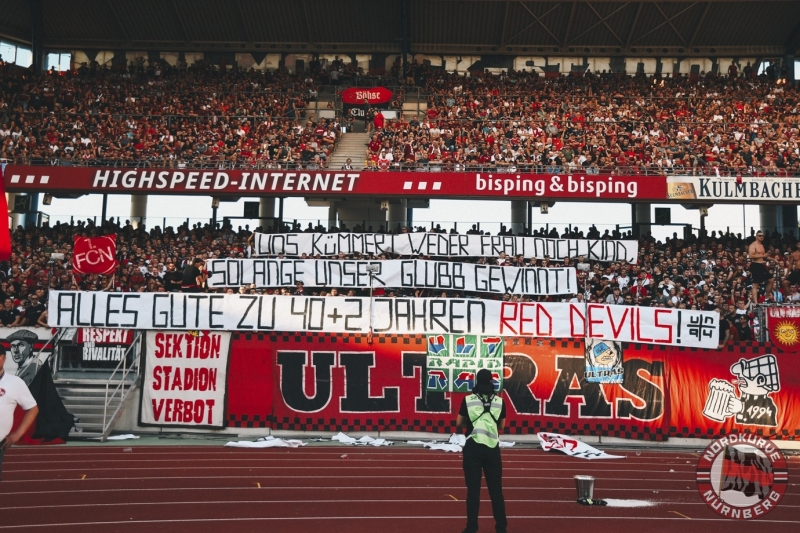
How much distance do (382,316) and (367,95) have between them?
1757 centimetres

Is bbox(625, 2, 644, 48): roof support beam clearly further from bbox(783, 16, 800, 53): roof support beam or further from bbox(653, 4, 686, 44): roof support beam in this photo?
bbox(783, 16, 800, 53): roof support beam

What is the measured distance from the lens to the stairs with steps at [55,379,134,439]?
16.2 m

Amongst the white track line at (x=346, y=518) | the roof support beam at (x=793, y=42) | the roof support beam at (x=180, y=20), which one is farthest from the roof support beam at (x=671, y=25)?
the white track line at (x=346, y=518)

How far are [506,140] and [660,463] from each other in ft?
58.3

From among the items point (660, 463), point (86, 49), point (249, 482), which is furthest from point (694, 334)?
point (86, 49)

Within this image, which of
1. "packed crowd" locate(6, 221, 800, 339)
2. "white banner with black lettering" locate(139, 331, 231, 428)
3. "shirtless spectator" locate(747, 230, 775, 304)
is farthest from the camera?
"shirtless spectator" locate(747, 230, 775, 304)

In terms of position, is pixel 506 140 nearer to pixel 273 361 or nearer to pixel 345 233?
pixel 345 233

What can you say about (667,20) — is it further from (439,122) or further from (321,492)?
(321,492)

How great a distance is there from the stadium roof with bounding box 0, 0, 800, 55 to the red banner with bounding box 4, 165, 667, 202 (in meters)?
12.4

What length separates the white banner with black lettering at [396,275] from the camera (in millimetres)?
20578

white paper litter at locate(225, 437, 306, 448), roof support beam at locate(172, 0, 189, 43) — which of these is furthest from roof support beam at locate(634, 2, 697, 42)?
white paper litter at locate(225, 437, 306, 448)

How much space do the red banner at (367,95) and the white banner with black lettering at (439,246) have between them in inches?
422

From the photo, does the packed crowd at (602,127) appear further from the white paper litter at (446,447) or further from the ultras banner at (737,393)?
the white paper litter at (446,447)

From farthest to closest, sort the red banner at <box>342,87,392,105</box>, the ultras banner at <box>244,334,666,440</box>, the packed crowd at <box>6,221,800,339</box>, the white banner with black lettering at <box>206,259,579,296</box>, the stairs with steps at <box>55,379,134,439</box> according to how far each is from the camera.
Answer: the red banner at <box>342,87,392,105</box>
the packed crowd at <box>6,221,800,339</box>
the white banner with black lettering at <box>206,259,579,296</box>
the ultras banner at <box>244,334,666,440</box>
the stairs with steps at <box>55,379,134,439</box>
